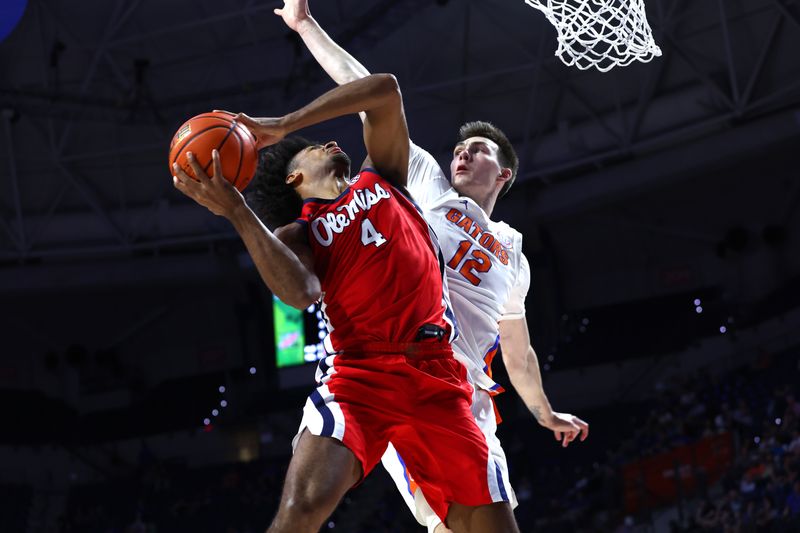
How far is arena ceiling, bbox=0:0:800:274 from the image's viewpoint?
57.5ft

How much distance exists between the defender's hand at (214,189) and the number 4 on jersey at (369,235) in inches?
24.4

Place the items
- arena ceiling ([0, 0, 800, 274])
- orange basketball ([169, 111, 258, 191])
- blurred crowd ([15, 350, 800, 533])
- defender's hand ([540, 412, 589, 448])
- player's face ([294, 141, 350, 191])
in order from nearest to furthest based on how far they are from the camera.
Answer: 1. orange basketball ([169, 111, 258, 191])
2. player's face ([294, 141, 350, 191])
3. defender's hand ([540, 412, 589, 448])
4. blurred crowd ([15, 350, 800, 533])
5. arena ceiling ([0, 0, 800, 274])

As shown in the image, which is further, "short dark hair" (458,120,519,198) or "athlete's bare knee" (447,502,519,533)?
"short dark hair" (458,120,519,198)

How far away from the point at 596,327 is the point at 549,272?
1.59 metres

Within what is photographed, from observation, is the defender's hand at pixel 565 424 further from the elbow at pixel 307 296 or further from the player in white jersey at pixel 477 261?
the elbow at pixel 307 296

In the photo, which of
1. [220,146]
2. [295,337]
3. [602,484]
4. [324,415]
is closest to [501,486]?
[324,415]

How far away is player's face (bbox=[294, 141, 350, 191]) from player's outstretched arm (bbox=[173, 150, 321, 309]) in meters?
0.63

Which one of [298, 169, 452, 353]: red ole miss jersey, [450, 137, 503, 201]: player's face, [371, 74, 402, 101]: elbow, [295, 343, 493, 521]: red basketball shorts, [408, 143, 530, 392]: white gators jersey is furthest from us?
[450, 137, 503, 201]: player's face

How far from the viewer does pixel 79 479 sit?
23594mm

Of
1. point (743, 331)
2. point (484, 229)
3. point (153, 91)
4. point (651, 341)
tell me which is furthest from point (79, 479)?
point (484, 229)

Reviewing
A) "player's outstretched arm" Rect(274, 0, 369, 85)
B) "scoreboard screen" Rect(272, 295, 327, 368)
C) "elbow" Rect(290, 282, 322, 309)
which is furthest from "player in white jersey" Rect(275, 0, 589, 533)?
"scoreboard screen" Rect(272, 295, 327, 368)

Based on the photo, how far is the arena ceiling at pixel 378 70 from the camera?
17516mm

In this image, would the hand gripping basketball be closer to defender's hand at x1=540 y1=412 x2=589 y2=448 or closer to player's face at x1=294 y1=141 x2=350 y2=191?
player's face at x1=294 y1=141 x2=350 y2=191

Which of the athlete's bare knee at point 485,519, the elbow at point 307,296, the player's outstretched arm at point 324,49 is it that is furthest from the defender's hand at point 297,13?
the athlete's bare knee at point 485,519
